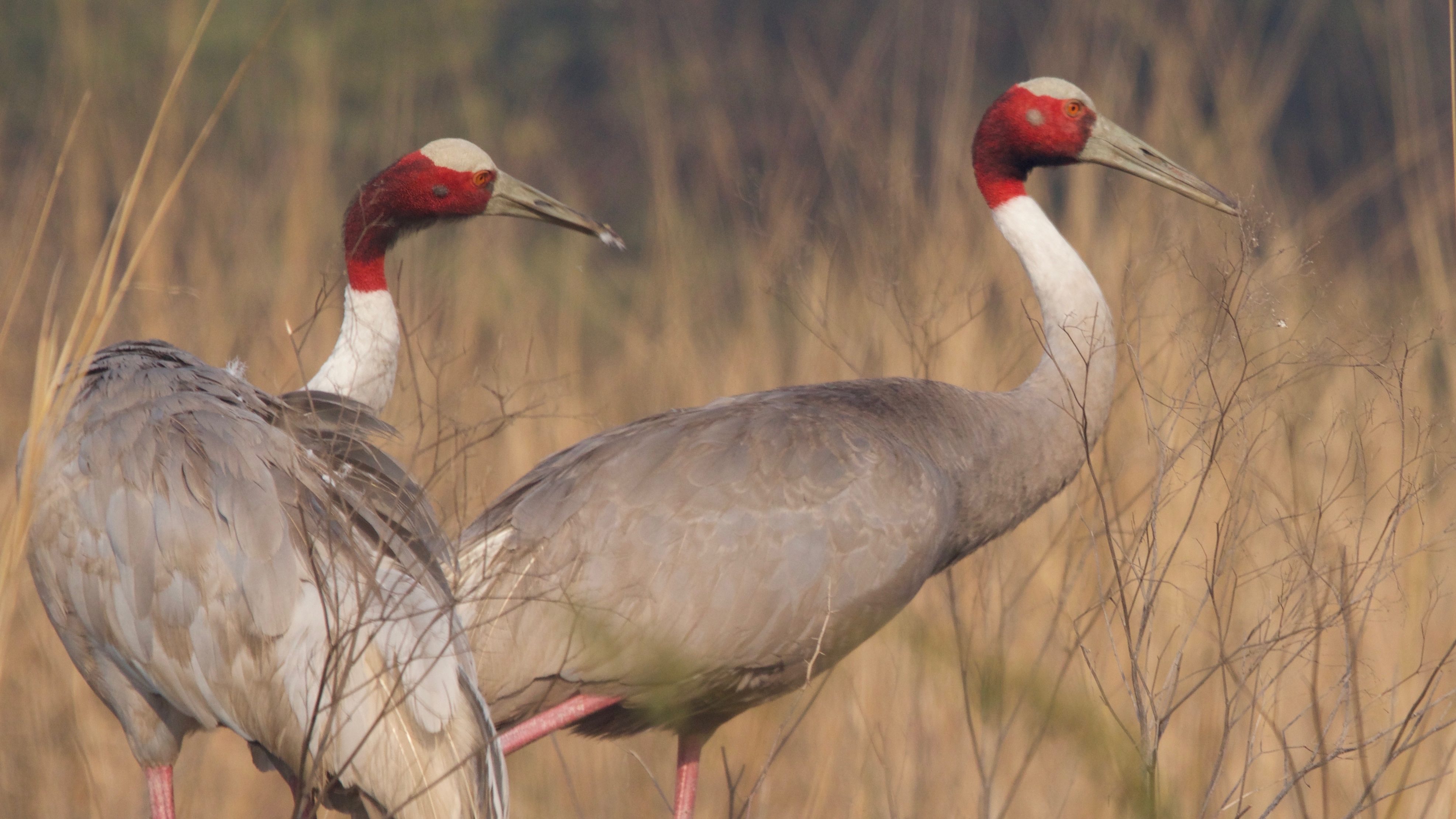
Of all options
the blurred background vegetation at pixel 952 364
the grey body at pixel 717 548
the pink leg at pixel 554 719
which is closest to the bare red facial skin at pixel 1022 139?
the blurred background vegetation at pixel 952 364

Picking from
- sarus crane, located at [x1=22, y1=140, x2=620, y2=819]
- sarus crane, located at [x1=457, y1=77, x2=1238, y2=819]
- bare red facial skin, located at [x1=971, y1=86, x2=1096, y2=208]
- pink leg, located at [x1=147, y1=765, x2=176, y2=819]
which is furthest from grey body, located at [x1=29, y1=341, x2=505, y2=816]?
bare red facial skin, located at [x1=971, y1=86, x2=1096, y2=208]

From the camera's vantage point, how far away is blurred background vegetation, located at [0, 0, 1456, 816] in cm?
253

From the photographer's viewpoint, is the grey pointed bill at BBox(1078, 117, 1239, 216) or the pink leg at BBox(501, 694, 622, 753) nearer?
the pink leg at BBox(501, 694, 622, 753)

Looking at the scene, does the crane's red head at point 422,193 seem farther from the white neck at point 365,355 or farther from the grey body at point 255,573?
the grey body at point 255,573

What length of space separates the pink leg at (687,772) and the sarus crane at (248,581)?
103cm

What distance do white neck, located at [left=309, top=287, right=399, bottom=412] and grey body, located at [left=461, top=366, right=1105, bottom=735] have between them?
37 centimetres

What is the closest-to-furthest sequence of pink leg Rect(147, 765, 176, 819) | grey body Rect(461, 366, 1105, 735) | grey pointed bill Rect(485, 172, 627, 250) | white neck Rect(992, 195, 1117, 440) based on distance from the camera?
1. pink leg Rect(147, 765, 176, 819)
2. grey body Rect(461, 366, 1105, 735)
3. white neck Rect(992, 195, 1117, 440)
4. grey pointed bill Rect(485, 172, 627, 250)

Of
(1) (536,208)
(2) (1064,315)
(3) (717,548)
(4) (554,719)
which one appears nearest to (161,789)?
(4) (554,719)

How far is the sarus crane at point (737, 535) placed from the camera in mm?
3186

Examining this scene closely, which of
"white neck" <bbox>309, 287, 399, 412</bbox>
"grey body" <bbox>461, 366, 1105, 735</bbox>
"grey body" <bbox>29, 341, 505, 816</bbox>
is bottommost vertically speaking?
"grey body" <bbox>29, 341, 505, 816</bbox>

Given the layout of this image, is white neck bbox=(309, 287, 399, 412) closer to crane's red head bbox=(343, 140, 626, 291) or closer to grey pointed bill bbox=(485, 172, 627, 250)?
crane's red head bbox=(343, 140, 626, 291)

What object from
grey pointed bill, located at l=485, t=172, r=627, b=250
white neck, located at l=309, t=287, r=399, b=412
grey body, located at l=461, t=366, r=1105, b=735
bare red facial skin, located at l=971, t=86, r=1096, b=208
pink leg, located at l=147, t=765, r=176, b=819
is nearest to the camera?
pink leg, located at l=147, t=765, r=176, b=819

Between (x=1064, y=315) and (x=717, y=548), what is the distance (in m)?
1.07

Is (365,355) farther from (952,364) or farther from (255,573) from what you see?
(952,364)
